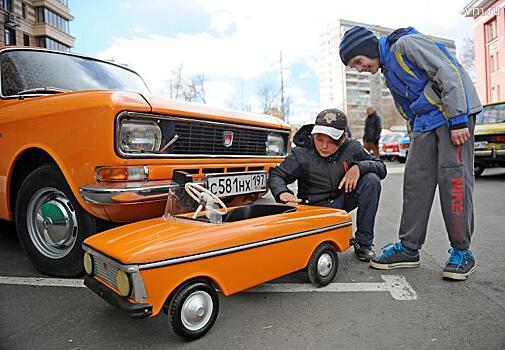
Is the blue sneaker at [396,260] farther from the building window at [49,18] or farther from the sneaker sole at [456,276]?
the building window at [49,18]

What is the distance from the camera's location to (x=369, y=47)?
8.19 ft

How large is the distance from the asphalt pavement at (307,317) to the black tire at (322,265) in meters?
0.07

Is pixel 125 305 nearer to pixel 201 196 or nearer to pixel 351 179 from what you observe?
pixel 201 196

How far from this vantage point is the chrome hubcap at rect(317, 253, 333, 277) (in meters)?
2.23

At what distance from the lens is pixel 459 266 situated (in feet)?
7.63

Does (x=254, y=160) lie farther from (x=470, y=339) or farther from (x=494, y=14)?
(x=494, y=14)

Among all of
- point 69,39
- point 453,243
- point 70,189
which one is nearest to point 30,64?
point 70,189

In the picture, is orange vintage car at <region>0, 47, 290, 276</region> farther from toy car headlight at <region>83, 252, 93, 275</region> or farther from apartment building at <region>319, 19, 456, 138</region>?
apartment building at <region>319, 19, 456, 138</region>

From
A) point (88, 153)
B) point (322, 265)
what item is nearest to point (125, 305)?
point (88, 153)

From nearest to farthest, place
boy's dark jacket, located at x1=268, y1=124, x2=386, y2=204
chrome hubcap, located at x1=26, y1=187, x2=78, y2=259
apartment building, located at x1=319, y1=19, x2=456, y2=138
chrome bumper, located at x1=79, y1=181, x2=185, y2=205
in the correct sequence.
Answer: chrome bumper, located at x1=79, y1=181, x2=185, y2=205 → chrome hubcap, located at x1=26, y1=187, x2=78, y2=259 → boy's dark jacket, located at x1=268, y1=124, x2=386, y2=204 → apartment building, located at x1=319, y1=19, x2=456, y2=138

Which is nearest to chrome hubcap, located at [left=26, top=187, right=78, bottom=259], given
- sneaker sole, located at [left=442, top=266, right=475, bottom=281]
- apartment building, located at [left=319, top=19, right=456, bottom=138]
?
sneaker sole, located at [left=442, top=266, right=475, bottom=281]

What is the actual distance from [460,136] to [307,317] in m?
1.38

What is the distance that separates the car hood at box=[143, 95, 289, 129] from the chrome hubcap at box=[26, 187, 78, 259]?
855mm

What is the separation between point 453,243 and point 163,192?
1849 mm
